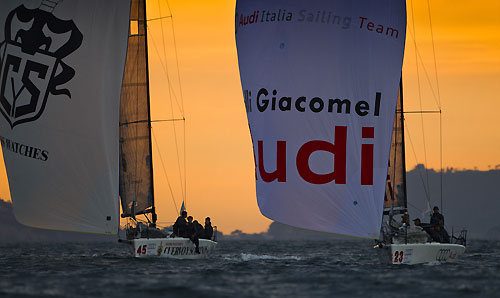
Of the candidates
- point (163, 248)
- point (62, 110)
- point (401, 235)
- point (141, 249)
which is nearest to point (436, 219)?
point (401, 235)

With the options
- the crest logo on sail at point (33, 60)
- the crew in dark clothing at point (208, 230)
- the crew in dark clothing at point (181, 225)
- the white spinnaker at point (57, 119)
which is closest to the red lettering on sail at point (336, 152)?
the white spinnaker at point (57, 119)

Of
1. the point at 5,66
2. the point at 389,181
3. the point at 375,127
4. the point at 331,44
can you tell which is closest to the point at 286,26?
the point at 331,44

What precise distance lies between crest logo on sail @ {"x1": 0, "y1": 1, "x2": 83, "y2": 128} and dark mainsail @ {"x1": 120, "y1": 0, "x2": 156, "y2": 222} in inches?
211

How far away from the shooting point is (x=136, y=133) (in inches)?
1380

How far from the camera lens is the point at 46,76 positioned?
29453 mm

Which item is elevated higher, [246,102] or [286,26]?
[286,26]

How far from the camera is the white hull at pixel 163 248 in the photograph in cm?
3284

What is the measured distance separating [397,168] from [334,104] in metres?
4.72

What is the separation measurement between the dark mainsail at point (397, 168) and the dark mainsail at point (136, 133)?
866 centimetres

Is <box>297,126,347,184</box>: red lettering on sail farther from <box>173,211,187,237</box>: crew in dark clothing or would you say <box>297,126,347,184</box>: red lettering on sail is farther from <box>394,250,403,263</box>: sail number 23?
<box>173,211,187,237</box>: crew in dark clothing

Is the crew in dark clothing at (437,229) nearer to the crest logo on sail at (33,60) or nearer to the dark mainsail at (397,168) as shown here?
the dark mainsail at (397,168)

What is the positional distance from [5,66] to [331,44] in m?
9.68

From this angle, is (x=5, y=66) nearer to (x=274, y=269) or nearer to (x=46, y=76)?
(x=46, y=76)

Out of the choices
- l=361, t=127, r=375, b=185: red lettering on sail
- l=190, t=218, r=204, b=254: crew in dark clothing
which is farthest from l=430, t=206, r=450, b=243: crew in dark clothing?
l=190, t=218, r=204, b=254: crew in dark clothing
